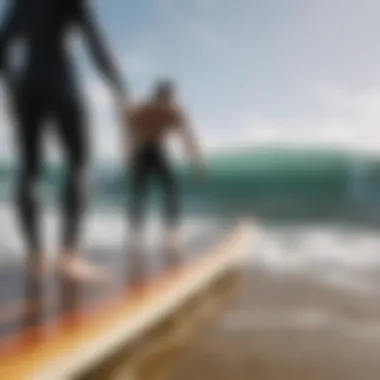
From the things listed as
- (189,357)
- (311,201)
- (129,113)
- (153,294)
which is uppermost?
(311,201)

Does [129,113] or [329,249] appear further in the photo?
[329,249]

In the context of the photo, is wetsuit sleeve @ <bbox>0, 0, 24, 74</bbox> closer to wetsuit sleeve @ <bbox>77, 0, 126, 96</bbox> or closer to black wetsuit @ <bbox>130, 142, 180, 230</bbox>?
wetsuit sleeve @ <bbox>77, 0, 126, 96</bbox>

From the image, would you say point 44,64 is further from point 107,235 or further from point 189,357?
point 107,235

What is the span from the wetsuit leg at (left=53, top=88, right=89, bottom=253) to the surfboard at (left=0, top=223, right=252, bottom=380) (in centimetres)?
15

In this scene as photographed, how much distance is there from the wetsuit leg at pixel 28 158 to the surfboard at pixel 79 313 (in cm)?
15

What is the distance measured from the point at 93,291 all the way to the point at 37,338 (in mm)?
470

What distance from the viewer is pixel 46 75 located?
180 cm

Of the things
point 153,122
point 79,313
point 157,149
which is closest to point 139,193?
point 157,149

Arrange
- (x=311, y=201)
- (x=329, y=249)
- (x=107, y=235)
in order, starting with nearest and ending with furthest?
(x=107, y=235)
(x=329, y=249)
(x=311, y=201)

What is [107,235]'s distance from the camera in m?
3.06

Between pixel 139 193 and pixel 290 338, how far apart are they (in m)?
0.71

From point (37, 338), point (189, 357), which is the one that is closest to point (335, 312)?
point (189, 357)

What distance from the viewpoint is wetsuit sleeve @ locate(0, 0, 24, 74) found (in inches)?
71.8

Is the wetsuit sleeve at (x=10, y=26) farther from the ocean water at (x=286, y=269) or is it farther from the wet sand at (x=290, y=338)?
the wet sand at (x=290, y=338)
